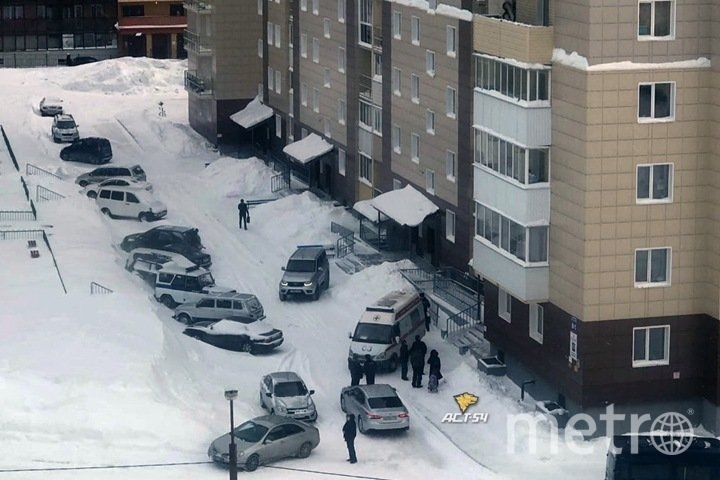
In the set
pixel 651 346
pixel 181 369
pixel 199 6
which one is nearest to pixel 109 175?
pixel 199 6

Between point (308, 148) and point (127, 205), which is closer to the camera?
point (127, 205)

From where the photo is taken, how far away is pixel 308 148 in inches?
3014

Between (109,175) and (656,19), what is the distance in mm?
39835

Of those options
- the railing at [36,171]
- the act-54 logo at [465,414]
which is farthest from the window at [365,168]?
the act-54 logo at [465,414]

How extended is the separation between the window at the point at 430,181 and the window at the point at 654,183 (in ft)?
59.3

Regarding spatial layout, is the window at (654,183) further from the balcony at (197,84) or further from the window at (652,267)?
the balcony at (197,84)

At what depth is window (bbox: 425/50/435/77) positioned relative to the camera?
62.0 metres

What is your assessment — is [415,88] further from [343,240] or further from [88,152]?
[88,152]

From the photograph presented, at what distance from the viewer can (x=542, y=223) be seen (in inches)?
1853

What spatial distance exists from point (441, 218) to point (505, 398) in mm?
14186

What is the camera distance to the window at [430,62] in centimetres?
6203

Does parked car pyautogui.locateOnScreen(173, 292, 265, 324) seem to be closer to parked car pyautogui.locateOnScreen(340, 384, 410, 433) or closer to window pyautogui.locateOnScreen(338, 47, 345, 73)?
parked car pyautogui.locateOnScreen(340, 384, 410, 433)

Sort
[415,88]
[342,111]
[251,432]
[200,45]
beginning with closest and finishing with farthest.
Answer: [251,432] < [415,88] < [342,111] < [200,45]

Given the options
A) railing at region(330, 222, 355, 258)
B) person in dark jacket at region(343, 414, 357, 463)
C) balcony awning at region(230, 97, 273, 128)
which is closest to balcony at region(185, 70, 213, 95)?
balcony awning at region(230, 97, 273, 128)
